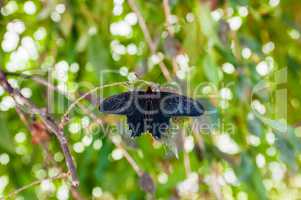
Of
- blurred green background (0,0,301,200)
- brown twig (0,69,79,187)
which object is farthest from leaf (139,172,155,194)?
brown twig (0,69,79,187)

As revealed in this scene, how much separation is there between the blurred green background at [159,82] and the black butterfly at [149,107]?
1.44ft

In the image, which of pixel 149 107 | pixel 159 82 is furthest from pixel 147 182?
pixel 149 107

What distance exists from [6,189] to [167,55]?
1.45ft

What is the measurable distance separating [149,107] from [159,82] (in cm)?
48

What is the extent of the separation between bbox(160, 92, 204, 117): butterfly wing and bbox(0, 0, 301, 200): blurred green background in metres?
0.46

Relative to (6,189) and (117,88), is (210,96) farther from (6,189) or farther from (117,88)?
(6,189)

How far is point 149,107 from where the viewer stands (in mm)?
606

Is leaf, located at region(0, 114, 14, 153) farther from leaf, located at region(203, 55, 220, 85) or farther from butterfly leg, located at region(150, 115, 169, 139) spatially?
butterfly leg, located at region(150, 115, 169, 139)

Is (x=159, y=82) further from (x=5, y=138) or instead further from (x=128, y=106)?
(x=128, y=106)

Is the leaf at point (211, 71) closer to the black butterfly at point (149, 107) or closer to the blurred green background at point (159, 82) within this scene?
the blurred green background at point (159, 82)

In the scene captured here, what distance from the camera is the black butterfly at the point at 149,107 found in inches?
23.1

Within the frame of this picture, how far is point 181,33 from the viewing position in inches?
48.3

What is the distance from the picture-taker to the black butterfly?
0.59 meters

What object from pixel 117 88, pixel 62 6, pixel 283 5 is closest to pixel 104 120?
pixel 117 88
